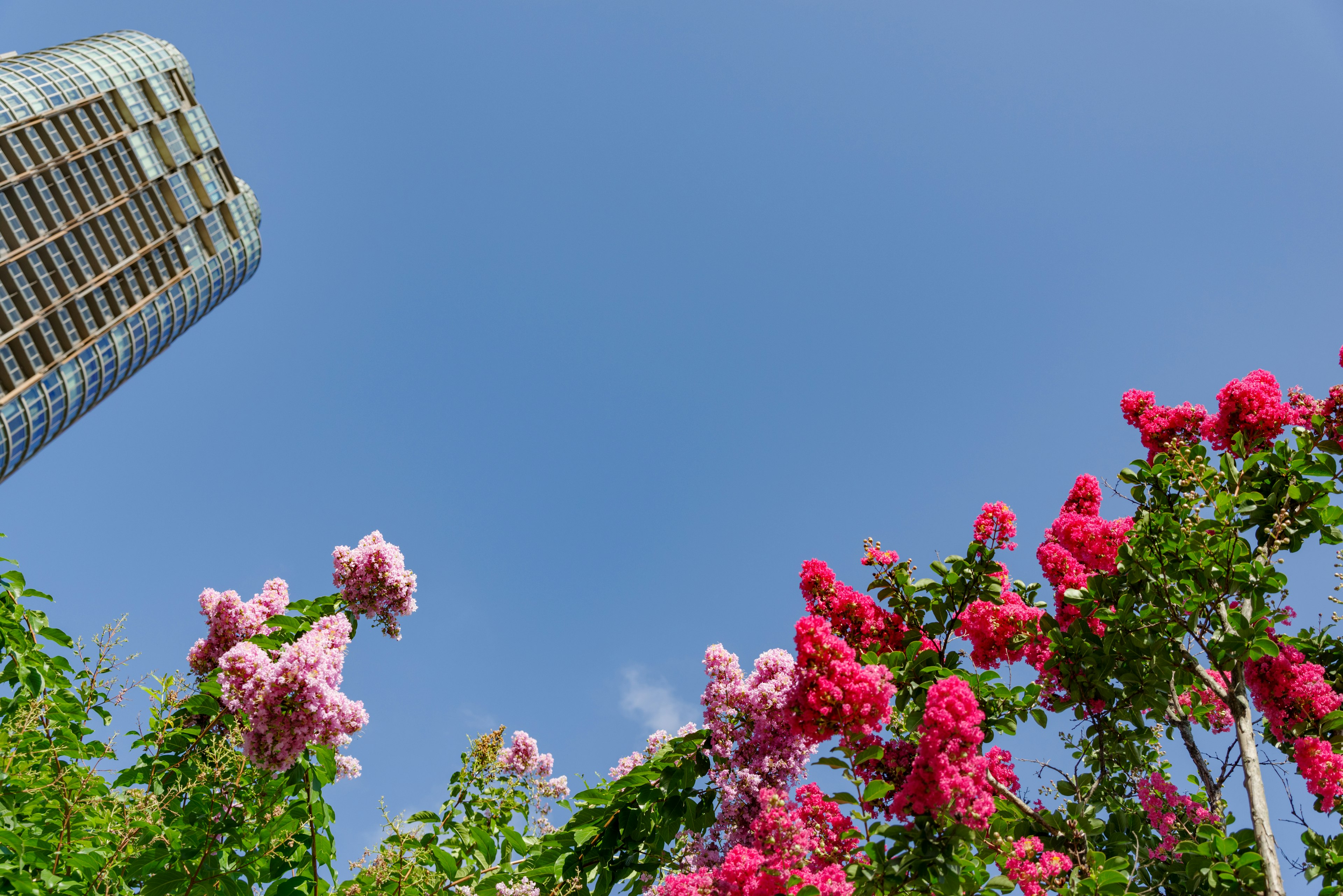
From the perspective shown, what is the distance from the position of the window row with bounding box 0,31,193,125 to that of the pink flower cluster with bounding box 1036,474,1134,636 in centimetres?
10243

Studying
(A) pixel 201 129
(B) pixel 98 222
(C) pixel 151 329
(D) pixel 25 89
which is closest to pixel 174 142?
(A) pixel 201 129

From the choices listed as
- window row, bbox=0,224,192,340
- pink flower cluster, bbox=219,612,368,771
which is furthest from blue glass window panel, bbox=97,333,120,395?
pink flower cluster, bbox=219,612,368,771

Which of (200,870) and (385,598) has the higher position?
(385,598)

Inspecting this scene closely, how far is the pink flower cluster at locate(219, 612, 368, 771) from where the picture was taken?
3928 millimetres

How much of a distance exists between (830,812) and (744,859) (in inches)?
27.2

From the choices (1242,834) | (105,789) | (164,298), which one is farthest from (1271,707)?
(164,298)

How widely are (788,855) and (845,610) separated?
6.31 ft

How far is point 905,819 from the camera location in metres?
4.09

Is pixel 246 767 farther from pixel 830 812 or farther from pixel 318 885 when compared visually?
pixel 830 812

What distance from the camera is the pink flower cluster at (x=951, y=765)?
382cm

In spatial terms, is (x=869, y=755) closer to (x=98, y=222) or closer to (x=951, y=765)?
(x=951, y=765)

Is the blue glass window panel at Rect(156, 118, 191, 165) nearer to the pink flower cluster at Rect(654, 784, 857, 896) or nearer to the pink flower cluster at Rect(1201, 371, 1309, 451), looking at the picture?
the pink flower cluster at Rect(654, 784, 857, 896)

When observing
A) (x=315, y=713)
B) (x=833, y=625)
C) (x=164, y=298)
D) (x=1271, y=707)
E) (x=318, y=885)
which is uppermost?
(x=164, y=298)

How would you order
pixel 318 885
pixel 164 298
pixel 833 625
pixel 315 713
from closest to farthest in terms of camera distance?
pixel 315 713 < pixel 318 885 < pixel 833 625 < pixel 164 298
